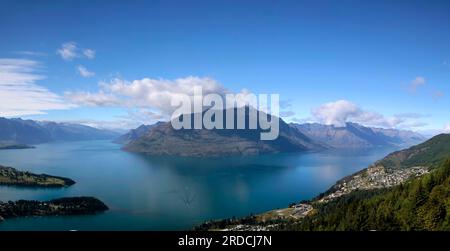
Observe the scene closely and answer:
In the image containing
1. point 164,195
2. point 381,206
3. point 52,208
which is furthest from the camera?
point 164,195

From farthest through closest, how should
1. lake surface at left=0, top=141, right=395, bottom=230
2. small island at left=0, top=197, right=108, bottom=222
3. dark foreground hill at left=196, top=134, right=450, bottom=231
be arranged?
1. small island at left=0, top=197, right=108, bottom=222
2. lake surface at left=0, top=141, right=395, bottom=230
3. dark foreground hill at left=196, top=134, right=450, bottom=231

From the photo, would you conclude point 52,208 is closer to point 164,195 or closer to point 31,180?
point 164,195

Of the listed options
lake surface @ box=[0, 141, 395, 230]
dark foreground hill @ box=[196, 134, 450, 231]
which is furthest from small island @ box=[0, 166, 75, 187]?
dark foreground hill @ box=[196, 134, 450, 231]

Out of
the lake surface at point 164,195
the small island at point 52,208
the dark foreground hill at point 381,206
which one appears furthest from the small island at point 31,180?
the dark foreground hill at point 381,206

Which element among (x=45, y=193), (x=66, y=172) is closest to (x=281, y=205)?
(x=45, y=193)

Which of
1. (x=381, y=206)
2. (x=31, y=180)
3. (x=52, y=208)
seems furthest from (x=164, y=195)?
(x=381, y=206)

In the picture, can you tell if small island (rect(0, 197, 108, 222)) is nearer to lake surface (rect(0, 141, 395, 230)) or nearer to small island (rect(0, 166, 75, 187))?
lake surface (rect(0, 141, 395, 230))

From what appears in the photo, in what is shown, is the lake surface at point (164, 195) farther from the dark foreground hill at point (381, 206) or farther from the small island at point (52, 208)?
the dark foreground hill at point (381, 206)
